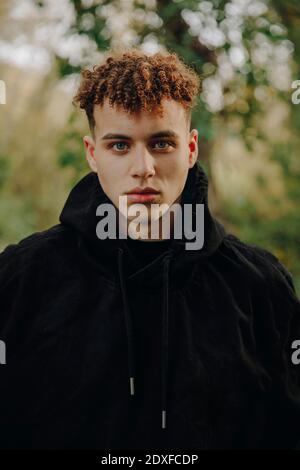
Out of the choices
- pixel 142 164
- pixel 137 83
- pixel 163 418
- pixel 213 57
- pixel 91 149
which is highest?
pixel 213 57

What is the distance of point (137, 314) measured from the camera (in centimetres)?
224

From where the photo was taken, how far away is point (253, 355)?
2326 millimetres

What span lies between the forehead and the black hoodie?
0.87ft

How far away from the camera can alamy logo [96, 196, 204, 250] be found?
216 centimetres

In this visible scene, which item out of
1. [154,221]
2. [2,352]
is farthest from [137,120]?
[2,352]

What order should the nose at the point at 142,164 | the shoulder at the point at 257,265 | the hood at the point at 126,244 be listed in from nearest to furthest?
the nose at the point at 142,164, the hood at the point at 126,244, the shoulder at the point at 257,265

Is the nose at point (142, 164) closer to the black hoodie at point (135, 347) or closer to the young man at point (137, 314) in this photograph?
the young man at point (137, 314)

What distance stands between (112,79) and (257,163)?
266 inches

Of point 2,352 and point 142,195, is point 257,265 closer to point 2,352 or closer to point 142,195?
point 142,195

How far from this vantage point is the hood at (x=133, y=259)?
2.17m

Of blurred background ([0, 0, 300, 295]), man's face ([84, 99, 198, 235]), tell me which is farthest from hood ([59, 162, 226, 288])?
blurred background ([0, 0, 300, 295])

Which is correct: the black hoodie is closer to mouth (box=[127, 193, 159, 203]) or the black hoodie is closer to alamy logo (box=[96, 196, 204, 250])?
alamy logo (box=[96, 196, 204, 250])

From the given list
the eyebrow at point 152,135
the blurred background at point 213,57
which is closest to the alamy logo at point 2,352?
the eyebrow at point 152,135

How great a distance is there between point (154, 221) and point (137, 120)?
1.17 ft
